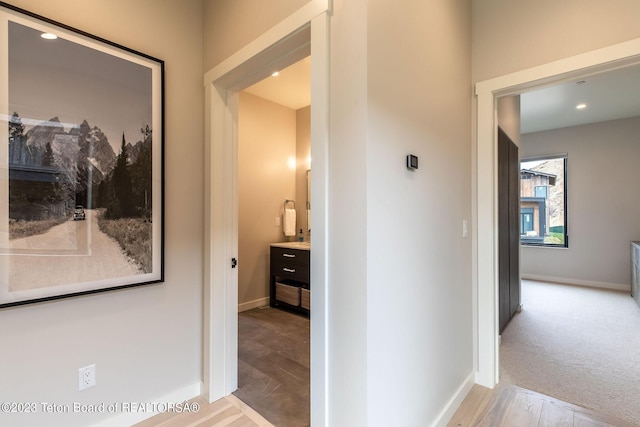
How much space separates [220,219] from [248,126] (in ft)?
7.35

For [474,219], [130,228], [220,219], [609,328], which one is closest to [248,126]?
[220,219]

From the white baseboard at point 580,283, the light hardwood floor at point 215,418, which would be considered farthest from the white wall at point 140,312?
the white baseboard at point 580,283

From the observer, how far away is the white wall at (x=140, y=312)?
1383 mm

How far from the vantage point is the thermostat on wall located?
1386mm

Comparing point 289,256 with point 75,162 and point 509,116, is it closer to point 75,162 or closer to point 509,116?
point 75,162

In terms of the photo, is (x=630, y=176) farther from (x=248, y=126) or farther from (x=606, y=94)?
(x=248, y=126)

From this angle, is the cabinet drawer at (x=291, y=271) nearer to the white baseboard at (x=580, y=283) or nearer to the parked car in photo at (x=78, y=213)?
the parked car in photo at (x=78, y=213)

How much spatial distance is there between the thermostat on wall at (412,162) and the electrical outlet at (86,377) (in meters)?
1.92

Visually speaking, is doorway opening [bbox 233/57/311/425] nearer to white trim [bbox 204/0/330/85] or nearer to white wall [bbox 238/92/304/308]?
white wall [bbox 238/92/304/308]

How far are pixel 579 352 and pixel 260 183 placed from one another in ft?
12.4

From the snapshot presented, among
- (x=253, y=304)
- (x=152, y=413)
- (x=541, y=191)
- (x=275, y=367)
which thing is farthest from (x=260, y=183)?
(x=541, y=191)

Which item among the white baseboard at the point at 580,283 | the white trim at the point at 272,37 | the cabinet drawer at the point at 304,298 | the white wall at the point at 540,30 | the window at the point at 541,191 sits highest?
the white wall at the point at 540,30

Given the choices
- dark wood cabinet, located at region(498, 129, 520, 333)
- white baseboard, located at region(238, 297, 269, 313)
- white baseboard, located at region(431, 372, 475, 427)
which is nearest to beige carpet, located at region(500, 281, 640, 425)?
dark wood cabinet, located at region(498, 129, 520, 333)

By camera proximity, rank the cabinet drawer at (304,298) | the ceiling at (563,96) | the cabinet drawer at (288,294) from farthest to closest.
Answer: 1. the cabinet drawer at (288,294)
2. the cabinet drawer at (304,298)
3. the ceiling at (563,96)
